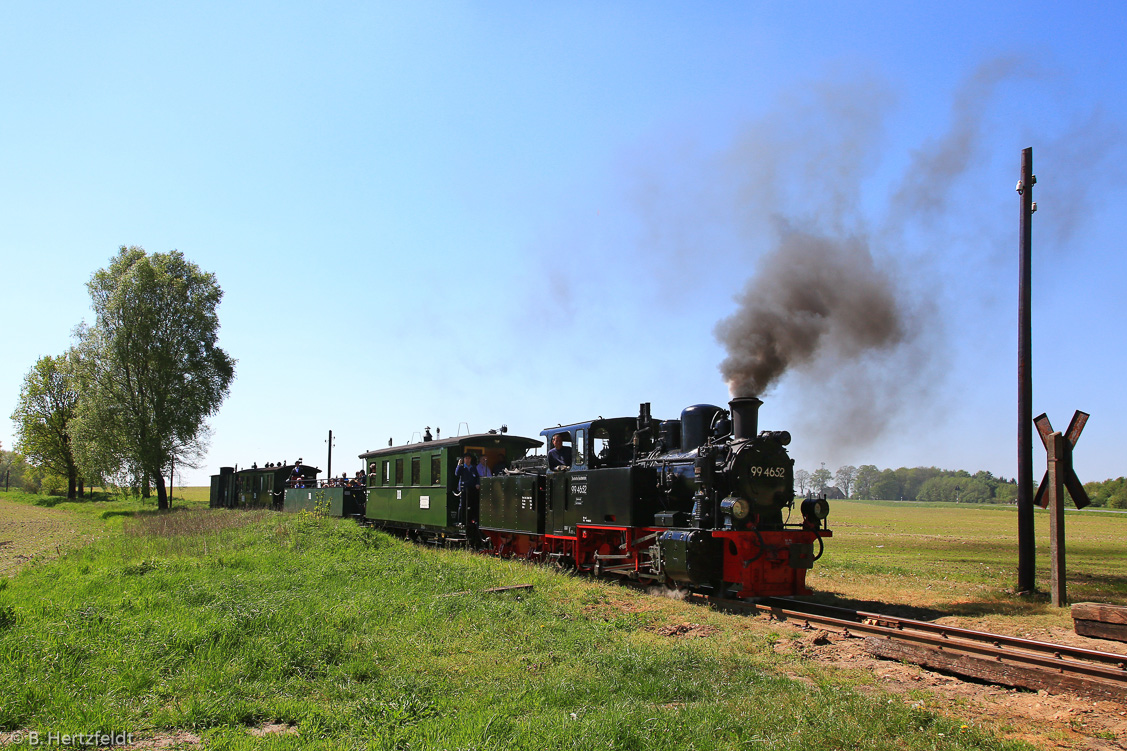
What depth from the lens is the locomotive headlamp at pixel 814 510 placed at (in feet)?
33.9

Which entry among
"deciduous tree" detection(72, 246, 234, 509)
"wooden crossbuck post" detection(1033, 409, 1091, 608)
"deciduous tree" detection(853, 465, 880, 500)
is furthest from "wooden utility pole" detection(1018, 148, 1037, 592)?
"deciduous tree" detection(853, 465, 880, 500)

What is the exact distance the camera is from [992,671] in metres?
5.74

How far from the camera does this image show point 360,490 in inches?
1024

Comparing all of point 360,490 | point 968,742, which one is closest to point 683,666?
point 968,742

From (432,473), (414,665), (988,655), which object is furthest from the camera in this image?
(432,473)

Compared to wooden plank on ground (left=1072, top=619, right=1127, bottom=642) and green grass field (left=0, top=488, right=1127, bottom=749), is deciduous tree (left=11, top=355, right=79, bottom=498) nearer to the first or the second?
green grass field (left=0, top=488, right=1127, bottom=749)

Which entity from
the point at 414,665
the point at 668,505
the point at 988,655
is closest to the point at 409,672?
the point at 414,665

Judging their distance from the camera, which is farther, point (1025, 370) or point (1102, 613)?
point (1025, 370)

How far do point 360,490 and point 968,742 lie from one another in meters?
24.1

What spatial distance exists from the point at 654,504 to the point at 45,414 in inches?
2203

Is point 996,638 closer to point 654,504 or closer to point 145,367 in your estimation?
point 654,504

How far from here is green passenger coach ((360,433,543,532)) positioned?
56.8 feet

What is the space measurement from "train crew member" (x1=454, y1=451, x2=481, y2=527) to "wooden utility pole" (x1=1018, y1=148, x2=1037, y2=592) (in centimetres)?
1123

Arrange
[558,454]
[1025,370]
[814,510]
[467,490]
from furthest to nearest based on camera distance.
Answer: [467,490], [558,454], [1025,370], [814,510]
